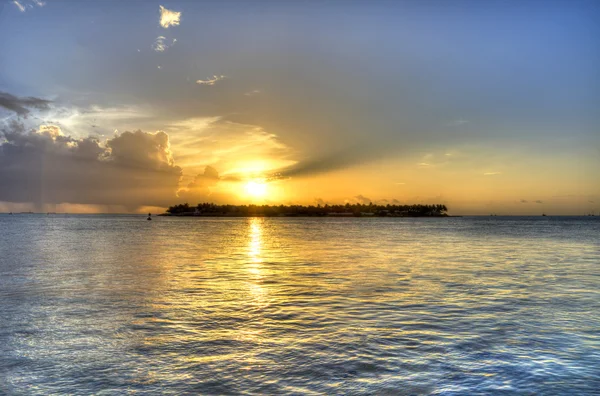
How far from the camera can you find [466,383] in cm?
1051

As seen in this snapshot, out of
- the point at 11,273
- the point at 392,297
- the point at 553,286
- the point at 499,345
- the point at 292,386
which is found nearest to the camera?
the point at 292,386

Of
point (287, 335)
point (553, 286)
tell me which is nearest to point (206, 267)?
point (287, 335)

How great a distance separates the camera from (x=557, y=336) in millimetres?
15078

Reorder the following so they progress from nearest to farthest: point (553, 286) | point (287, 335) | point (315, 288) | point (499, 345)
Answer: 1. point (499, 345)
2. point (287, 335)
3. point (315, 288)
4. point (553, 286)

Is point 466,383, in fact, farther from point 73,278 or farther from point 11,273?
point 11,273

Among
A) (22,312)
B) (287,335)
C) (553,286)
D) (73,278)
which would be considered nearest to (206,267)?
(73,278)

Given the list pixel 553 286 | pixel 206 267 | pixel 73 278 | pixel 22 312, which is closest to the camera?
pixel 22 312

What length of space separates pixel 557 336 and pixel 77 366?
605 inches

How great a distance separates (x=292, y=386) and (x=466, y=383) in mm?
4207

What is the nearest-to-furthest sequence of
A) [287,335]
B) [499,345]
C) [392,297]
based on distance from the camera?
[499,345], [287,335], [392,297]

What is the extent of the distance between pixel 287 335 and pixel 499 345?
270 inches

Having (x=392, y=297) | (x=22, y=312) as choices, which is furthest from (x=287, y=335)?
(x=22, y=312)

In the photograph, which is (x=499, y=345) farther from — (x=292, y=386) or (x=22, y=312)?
(x=22, y=312)

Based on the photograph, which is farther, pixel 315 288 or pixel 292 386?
pixel 315 288
